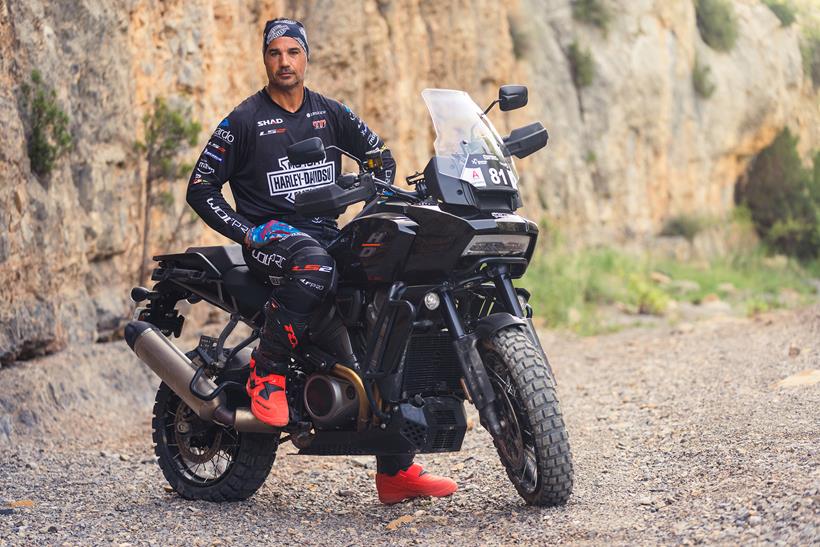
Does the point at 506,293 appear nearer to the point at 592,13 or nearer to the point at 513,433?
the point at 513,433

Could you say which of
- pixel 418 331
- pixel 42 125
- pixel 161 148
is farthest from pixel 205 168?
pixel 161 148

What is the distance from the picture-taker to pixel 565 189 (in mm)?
23328

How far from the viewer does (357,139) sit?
5809 mm

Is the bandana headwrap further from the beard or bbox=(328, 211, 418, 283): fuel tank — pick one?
bbox=(328, 211, 418, 283): fuel tank

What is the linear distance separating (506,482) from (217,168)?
2211 millimetres

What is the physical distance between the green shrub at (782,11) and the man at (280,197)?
29.7 meters

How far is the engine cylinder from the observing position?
5.09 meters

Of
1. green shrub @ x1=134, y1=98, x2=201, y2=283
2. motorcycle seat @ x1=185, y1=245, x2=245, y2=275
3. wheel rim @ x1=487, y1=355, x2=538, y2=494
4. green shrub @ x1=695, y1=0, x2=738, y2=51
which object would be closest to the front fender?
wheel rim @ x1=487, y1=355, x2=538, y2=494

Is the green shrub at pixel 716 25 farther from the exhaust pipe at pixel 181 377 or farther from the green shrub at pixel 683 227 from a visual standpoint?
the exhaust pipe at pixel 181 377

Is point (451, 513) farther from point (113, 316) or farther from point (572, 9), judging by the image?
point (572, 9)

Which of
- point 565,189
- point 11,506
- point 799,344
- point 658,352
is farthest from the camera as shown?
point 565,189

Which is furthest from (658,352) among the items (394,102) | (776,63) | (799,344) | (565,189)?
(776,63)

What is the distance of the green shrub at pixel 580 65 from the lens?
81.5 ft

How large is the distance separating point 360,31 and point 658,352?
715cm
